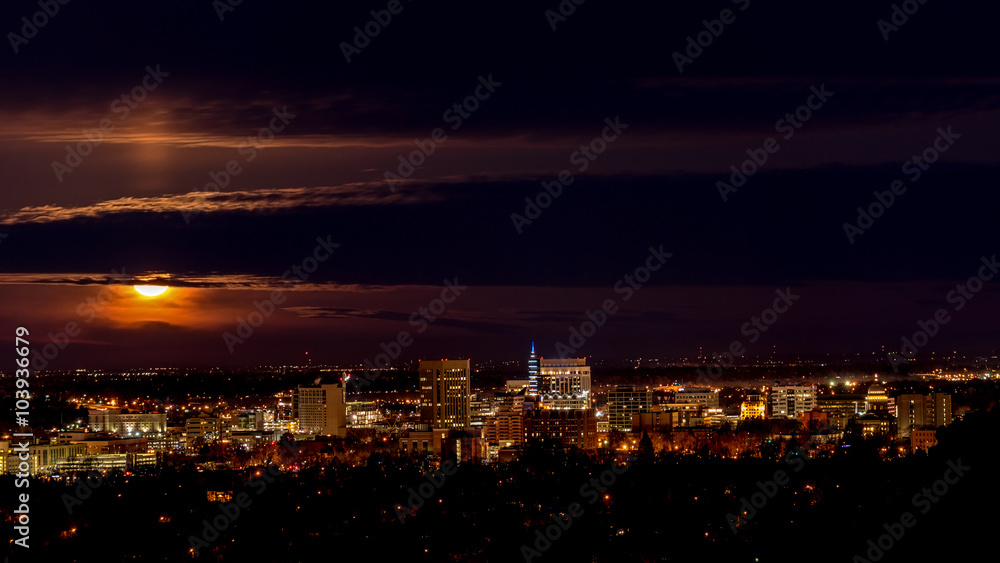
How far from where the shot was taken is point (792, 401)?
10162cm

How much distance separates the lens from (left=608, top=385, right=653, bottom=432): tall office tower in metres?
90.5

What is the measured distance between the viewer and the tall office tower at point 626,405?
90.5m

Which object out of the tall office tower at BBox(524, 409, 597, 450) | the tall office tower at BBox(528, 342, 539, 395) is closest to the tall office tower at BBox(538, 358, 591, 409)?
the tall office tower at BBox(528, 342, 539, 395)

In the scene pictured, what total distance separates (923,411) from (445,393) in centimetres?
2511

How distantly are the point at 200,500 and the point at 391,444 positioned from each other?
33.7 meters

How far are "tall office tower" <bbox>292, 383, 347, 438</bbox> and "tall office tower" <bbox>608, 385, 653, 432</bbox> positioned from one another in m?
15.2

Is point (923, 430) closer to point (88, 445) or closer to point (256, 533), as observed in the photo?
point (88, 445)

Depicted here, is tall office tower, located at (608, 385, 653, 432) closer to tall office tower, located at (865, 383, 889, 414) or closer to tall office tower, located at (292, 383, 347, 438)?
tall office tower, located at (865, 383, 889, 414)

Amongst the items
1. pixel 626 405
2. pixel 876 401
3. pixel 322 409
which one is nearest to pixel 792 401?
pixel 876 401

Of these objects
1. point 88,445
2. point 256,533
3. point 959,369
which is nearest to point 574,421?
point 88,445

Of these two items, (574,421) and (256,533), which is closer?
(256,533)

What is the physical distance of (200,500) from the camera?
37.9m

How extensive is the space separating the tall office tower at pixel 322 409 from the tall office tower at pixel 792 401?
26390 mm

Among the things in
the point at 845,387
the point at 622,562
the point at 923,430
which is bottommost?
the point at 622,562
